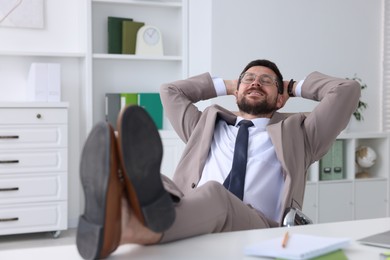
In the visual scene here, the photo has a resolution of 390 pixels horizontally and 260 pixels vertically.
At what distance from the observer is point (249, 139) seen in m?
2.66

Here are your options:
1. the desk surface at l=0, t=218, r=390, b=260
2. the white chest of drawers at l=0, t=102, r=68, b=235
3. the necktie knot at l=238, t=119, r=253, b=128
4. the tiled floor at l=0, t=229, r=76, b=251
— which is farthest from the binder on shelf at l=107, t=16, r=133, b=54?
the desk surface at l=0, t=218, r=390, b=260

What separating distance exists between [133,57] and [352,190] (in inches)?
78.6

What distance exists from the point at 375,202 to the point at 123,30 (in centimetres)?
241

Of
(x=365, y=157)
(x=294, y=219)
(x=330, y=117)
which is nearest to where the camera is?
(x=294, y=219)

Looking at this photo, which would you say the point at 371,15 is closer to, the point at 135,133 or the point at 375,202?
the point at 375,202

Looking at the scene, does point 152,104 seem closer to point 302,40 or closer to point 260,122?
point 302,40

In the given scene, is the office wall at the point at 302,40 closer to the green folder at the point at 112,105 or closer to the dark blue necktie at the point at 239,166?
the green folder at the point at 112,105

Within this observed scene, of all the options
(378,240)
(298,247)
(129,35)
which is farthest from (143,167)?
(129,35)

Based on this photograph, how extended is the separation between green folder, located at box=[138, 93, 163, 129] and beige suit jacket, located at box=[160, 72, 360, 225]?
1.91 meters

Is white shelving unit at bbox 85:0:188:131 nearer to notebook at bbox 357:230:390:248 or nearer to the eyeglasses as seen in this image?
the eyeglasses

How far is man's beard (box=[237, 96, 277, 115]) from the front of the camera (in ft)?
9.15

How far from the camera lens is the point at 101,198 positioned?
4.66 ft

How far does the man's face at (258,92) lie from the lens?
2.79m

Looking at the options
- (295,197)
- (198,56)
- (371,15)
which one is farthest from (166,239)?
(371,15)
